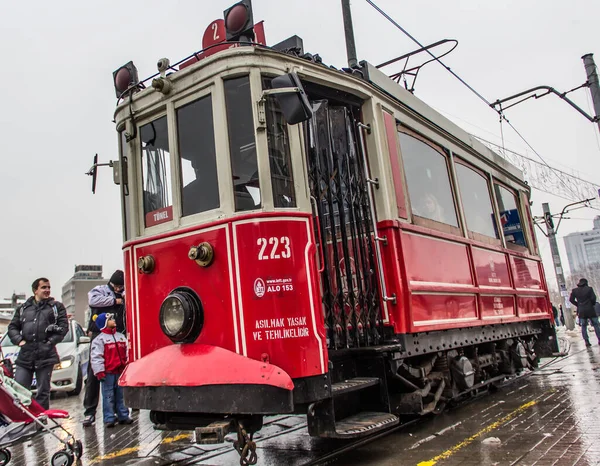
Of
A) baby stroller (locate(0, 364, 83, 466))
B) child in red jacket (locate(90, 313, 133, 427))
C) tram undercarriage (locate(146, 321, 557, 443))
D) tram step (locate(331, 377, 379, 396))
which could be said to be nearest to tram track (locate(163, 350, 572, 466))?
tram undercarriage (locate(146, 321, 557, 443))

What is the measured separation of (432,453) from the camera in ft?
13.6

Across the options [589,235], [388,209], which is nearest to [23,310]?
[388,209]

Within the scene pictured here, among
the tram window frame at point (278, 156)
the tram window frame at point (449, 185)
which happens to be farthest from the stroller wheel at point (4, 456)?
the tram window frame at point (449, 185)

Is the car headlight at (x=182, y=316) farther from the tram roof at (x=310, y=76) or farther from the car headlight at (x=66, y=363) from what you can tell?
Result: the car headlight at (x=66, y=363)

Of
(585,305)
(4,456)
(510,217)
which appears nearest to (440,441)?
(4,456)

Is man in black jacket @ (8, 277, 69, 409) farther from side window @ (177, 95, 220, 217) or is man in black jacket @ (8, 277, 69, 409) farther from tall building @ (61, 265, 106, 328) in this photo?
tall building @ (61, 265, 106, 328)

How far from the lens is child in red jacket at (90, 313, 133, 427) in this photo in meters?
5.96

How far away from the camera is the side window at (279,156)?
3957 mm

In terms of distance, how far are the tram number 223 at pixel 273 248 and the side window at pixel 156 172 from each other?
3.42 feet

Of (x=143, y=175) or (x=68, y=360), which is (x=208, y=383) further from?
(x=68, y=360)

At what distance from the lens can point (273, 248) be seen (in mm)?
3768

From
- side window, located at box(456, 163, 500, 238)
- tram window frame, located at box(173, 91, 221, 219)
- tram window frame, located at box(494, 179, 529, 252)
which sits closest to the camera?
tram window frame, located at box(173, 91, 221, 219)

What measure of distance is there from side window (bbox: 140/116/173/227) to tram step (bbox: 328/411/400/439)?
7.07 feet

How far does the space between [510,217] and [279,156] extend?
5.52 metres
